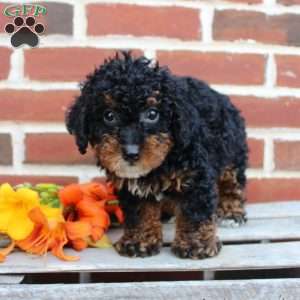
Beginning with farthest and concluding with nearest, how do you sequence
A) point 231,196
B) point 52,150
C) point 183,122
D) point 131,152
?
point 52,150 < point 231,196 < point 183,122 < point 131,152

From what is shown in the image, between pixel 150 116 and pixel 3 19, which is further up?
pixel 3 19

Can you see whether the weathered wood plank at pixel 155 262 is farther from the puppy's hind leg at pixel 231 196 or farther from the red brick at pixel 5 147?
the red brick at pixel 5 147

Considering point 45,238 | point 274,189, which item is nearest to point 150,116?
point 45,238

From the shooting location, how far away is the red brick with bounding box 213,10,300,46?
2697 mm

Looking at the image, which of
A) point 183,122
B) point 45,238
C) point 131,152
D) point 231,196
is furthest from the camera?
point 231,196

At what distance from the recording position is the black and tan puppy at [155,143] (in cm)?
189

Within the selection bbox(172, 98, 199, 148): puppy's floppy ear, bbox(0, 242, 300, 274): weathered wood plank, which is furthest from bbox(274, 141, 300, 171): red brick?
bbox(172, 98, 199, 148): puppy's floppy ear

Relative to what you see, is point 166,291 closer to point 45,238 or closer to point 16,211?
point 45,238

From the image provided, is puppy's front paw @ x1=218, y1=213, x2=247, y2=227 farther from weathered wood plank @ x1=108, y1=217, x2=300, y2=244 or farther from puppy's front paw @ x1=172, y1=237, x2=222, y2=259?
puppy's front paw @ x1=172, y1=237, x2=222, y2=259

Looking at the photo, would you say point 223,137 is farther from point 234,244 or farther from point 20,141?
point 20,141

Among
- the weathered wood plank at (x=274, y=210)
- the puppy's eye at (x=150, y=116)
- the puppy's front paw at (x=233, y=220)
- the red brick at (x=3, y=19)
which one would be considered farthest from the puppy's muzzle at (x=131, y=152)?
the red brick at (x=3, y=19)

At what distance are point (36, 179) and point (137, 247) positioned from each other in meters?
0.79

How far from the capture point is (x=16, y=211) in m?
2.06

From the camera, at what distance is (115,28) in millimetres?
2654
